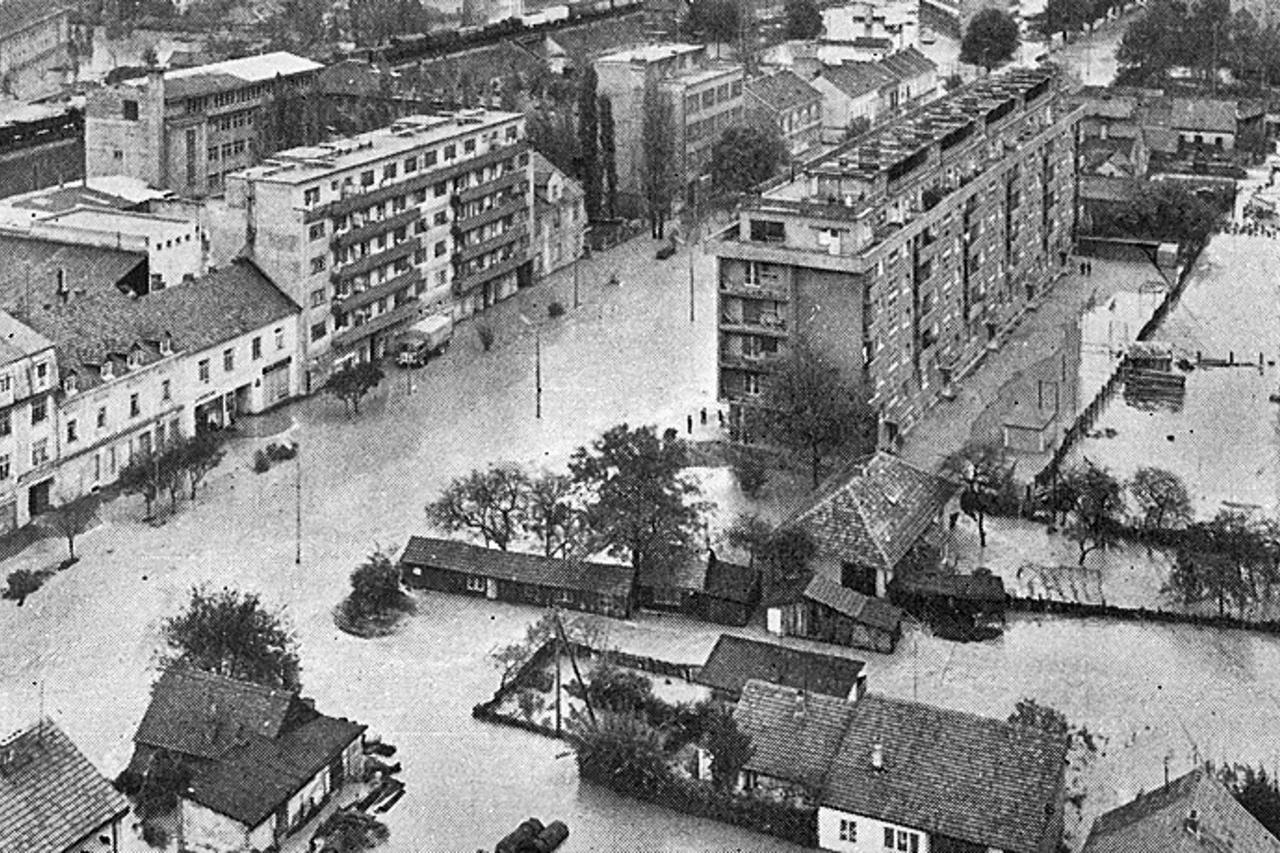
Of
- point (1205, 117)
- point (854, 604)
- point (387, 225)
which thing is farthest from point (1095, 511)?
point (1205, 117)

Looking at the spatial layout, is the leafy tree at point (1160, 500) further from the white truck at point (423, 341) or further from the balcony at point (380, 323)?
the balcony at point (380, 323)

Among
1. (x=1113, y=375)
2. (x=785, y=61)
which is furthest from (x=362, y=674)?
(x=785, y=61)

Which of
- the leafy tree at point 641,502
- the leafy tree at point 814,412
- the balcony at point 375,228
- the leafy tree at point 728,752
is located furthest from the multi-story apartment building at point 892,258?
the leafy tree at point 728,752

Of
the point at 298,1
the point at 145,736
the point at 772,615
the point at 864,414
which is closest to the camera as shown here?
the point at 145,736

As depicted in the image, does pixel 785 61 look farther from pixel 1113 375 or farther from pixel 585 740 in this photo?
pixel 585 740

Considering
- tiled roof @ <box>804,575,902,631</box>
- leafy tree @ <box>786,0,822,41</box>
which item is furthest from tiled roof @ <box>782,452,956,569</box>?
leafy tree @ <box>786,0,822,41</box>

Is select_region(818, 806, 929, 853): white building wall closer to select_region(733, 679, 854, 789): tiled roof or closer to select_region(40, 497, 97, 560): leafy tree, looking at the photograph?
select_region(733, 679, 854, 789): tiled roof
